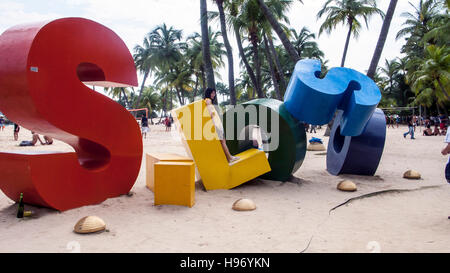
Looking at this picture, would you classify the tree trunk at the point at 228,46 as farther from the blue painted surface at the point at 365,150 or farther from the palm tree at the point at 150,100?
the palm tree at the point at 150,100

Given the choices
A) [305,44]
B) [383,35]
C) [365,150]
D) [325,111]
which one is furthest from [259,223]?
[305,44]

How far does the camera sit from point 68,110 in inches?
189

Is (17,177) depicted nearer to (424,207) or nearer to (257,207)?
(257,207)

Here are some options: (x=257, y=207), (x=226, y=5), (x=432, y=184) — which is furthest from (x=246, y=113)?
(x=226, y=5)

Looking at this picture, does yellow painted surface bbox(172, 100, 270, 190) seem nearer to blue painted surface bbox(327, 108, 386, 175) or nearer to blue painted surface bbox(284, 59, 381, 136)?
blue painted surface bbox(284, 59, 381, 136)

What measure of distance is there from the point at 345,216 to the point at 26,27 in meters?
5.45

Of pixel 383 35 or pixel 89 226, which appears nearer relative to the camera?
pixel 89 226

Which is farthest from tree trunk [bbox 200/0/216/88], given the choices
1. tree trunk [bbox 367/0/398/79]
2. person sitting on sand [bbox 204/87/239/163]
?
person sitting on sand [bbox 204/87/239/163]

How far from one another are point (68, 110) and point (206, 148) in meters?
2.49

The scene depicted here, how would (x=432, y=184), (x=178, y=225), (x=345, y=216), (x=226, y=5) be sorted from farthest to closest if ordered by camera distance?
(x=226, y=5), (x=432, y=184), (x=345, y=216), (x=178, y=225)

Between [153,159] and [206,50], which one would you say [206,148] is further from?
[206,50]

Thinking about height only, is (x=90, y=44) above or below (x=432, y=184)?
above
